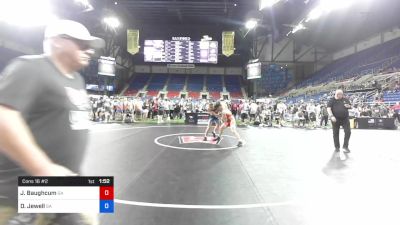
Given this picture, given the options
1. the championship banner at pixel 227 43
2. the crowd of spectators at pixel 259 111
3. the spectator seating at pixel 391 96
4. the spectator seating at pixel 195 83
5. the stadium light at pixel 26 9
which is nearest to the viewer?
the stadium light at pixel 26 9

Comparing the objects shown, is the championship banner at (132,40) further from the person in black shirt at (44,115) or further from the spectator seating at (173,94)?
the person in black shirt at (44,115)

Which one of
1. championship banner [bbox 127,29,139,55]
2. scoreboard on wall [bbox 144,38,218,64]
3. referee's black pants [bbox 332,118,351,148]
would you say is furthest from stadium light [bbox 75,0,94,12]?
referee's black pants [bbox 332,118,351,148]

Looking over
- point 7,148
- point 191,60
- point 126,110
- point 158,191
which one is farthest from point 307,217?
point 191,60

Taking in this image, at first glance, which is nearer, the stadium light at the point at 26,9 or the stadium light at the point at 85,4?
the stadium light at the point at 26,9

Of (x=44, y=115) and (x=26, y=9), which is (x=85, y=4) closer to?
(x=26, y=9)

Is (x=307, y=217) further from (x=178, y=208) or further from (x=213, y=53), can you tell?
(x=213, y=53)

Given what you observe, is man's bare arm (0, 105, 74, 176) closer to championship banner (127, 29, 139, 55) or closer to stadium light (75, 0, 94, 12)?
stadium light (75, 0, 94, 12)

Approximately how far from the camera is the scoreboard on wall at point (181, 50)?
2309 centimetres

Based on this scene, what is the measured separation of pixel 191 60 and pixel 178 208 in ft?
67.6

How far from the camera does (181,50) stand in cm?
2305

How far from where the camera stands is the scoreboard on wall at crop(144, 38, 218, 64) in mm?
23094
